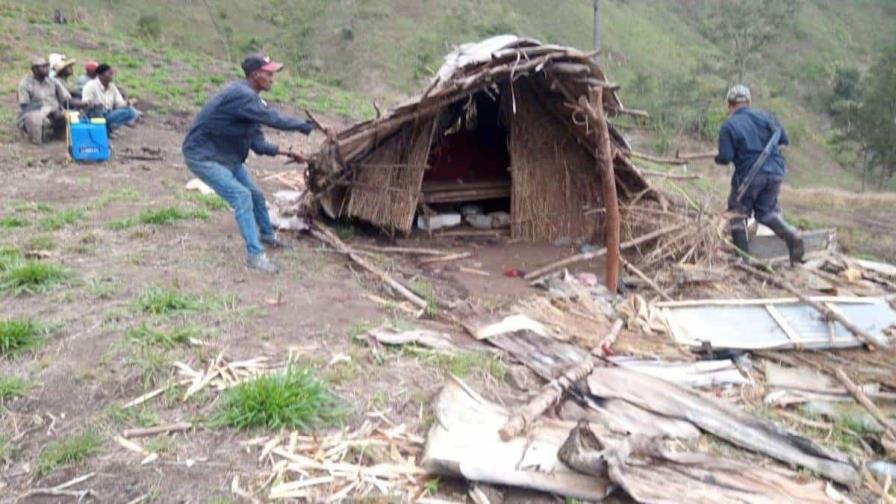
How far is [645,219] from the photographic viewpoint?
7.42 meters

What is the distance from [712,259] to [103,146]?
24.5ft

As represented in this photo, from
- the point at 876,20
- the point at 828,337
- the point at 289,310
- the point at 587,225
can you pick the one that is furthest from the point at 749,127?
the point at 876,20

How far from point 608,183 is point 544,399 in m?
2.56

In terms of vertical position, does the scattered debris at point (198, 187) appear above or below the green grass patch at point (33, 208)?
below

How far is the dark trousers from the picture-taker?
691 cm

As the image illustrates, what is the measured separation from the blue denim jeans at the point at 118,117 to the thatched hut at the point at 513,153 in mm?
4834

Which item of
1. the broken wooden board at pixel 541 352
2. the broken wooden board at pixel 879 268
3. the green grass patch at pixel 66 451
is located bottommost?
the broken wooden board at pixel 879 268

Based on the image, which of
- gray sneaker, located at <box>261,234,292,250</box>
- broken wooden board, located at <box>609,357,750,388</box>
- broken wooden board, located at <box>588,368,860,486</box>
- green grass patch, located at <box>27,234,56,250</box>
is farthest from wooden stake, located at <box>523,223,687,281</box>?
green grass patch, located at <box>27,234,56,250</box>

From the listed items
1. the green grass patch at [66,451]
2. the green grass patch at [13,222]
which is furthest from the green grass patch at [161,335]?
the green grass patch at [13,222]

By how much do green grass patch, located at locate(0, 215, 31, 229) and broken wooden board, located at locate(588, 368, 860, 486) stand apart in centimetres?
537

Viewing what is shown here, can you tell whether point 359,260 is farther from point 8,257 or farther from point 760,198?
point 760,198

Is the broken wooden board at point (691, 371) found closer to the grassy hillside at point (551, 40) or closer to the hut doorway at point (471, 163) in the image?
the hut doorway at point (471, 163)

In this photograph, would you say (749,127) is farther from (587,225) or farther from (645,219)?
(587,225)

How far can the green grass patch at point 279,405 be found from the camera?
3574 mm
